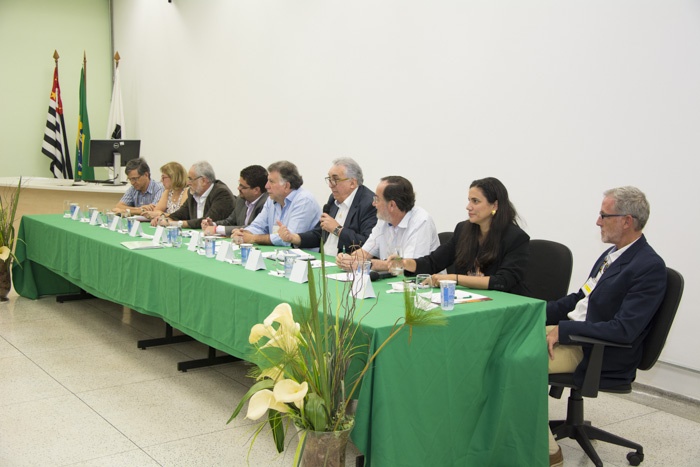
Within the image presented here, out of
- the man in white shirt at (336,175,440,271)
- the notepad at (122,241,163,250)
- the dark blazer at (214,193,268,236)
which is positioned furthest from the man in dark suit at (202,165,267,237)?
the man in white shirt at (336,175,440,271)

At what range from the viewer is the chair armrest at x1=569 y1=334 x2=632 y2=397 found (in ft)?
9.09

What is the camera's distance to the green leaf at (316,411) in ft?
6.85

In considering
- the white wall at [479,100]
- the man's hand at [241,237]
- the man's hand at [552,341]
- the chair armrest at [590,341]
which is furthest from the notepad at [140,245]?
the chair armrest at [590,341]

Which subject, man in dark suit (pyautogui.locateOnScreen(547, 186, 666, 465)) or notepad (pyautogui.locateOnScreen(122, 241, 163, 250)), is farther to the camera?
notepad (pyautogui.locateOnScreen(122, 241, 163, 250))

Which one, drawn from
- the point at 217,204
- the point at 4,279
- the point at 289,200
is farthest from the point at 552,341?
the point at 4,279

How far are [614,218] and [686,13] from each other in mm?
1400

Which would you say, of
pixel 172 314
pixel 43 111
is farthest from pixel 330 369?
pixel 43 111

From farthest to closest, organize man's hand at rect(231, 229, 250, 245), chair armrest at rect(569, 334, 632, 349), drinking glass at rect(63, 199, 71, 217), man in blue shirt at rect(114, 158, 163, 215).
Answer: man in blue shirt at rect(114, 158, 163, 215) < drinking glass at rect(63, 199, 71, 217) < man's hand at rect(231, 229, 250, 245) < chair armrest at rect(569, 334, 632, 349)

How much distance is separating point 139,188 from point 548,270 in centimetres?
433

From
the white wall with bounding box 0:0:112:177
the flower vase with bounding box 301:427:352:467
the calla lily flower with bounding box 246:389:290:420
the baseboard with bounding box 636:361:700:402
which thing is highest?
the white wall with bounding box 0:0:112:177

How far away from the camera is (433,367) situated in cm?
246

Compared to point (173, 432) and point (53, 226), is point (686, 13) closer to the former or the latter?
point (173, 432)

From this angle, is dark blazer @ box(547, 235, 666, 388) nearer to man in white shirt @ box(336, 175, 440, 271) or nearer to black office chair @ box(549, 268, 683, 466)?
black office chair @ box(549, 268, 683, 466)

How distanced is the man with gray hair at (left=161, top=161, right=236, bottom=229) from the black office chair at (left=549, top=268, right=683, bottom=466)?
336cm
